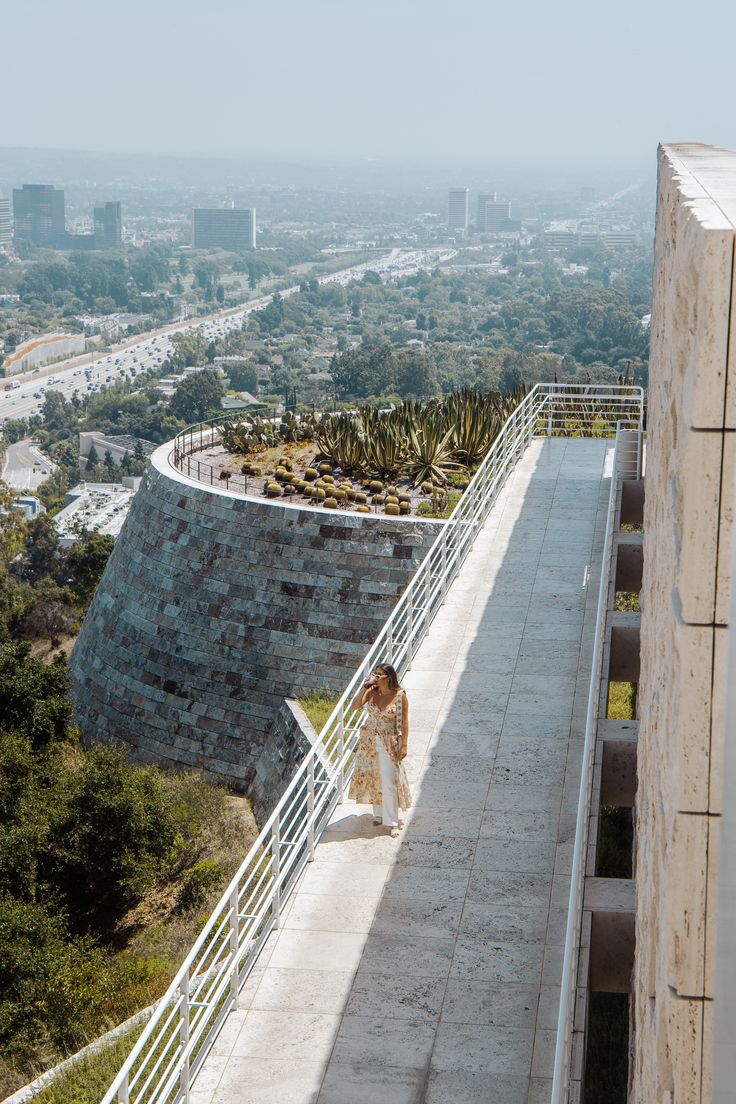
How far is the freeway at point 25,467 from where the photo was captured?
282ft

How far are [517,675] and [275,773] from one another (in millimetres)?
5629

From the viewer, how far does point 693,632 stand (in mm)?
2686

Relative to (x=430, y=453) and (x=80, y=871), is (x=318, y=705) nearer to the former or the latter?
(x=80, y=871)

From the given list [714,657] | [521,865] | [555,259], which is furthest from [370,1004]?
[555,259]

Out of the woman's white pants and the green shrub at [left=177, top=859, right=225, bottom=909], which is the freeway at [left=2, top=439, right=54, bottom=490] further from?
the woman's white pants

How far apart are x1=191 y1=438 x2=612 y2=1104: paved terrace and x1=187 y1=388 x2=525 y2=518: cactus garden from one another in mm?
6584

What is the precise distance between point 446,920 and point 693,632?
3.98 metres

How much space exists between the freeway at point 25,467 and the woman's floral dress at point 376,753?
7741cm

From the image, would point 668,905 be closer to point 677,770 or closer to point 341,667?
point 677,770

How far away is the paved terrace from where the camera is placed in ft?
17.5

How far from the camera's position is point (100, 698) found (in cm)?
1691

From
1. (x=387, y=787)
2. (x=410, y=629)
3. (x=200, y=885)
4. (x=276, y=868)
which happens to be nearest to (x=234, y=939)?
(x=276, y=868)

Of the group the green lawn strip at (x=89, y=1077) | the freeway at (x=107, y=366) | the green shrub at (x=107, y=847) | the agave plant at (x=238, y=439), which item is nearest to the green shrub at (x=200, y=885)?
the green shrub at (x=107, y=847)

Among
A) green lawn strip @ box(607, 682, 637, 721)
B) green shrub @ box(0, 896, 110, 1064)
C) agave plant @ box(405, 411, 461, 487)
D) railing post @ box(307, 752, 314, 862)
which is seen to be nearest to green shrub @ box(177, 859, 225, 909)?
green shrub @ box(0, 896, 110, 1064)
